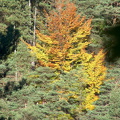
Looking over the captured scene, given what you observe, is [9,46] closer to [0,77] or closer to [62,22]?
[0,77]

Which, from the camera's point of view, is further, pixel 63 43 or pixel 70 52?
pixel 63 43

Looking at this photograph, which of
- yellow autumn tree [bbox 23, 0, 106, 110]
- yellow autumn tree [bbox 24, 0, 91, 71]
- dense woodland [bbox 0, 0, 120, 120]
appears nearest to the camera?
dense woodland [bbox 0, 0, 120, 120]

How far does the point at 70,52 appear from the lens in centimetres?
2014

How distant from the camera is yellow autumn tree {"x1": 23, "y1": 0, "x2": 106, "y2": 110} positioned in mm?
19500

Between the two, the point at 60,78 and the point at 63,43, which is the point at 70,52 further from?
the point at 60,78

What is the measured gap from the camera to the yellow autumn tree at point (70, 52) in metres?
19.5

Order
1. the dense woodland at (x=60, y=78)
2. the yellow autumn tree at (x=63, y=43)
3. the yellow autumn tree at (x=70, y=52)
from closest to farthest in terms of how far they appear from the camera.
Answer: the dense woodland at (x=60, y=78) < the yellow autumn tree at (x=70, y=52) < the yellow autumn tree at (x=63, y=43)

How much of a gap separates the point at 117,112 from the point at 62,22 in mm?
9407

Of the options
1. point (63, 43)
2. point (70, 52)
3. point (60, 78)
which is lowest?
point (60, 78)

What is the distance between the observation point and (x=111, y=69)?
1828 centimetres

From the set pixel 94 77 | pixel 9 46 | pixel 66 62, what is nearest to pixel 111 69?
pixel 94 77

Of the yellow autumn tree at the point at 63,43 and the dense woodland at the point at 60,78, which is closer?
the dense woodland at the point at 60,78

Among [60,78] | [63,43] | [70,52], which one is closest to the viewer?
[60,78]

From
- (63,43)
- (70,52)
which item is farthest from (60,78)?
(63,43)
